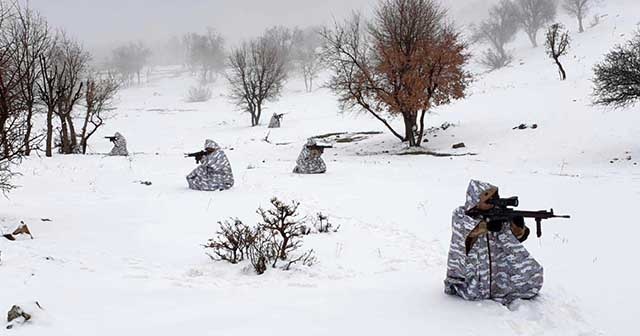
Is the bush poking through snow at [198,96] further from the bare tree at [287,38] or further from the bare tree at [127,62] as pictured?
the bare tree at [127,62]

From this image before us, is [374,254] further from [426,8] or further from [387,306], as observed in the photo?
[426,8]

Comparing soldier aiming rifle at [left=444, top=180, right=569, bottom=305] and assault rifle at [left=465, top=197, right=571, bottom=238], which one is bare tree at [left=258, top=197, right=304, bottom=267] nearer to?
soldier aiming rifle at [left=444, top=180, right=569, bottom=305]

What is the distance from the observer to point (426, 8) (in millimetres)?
22406

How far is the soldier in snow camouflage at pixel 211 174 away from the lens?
38.5ft

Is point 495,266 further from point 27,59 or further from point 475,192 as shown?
point 27,59

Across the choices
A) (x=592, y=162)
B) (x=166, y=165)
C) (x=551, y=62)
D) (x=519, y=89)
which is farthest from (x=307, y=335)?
(x=551, y=62)

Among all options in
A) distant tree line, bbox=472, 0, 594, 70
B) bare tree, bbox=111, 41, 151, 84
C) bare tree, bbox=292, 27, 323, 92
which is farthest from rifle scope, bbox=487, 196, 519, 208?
bare tree, bbox=111, 41, 151, 84

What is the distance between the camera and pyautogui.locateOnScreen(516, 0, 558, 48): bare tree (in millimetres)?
59500

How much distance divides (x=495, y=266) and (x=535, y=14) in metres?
66.1

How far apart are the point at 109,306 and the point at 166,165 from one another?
46.1ft

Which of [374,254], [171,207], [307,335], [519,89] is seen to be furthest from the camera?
[519,89]

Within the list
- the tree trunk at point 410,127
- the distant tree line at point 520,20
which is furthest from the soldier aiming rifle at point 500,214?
the distant tree line at point 520,20

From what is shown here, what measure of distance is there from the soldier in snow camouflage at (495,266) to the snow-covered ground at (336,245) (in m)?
0.14

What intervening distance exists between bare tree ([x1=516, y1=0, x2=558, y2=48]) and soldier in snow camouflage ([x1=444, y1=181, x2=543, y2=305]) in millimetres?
62868
